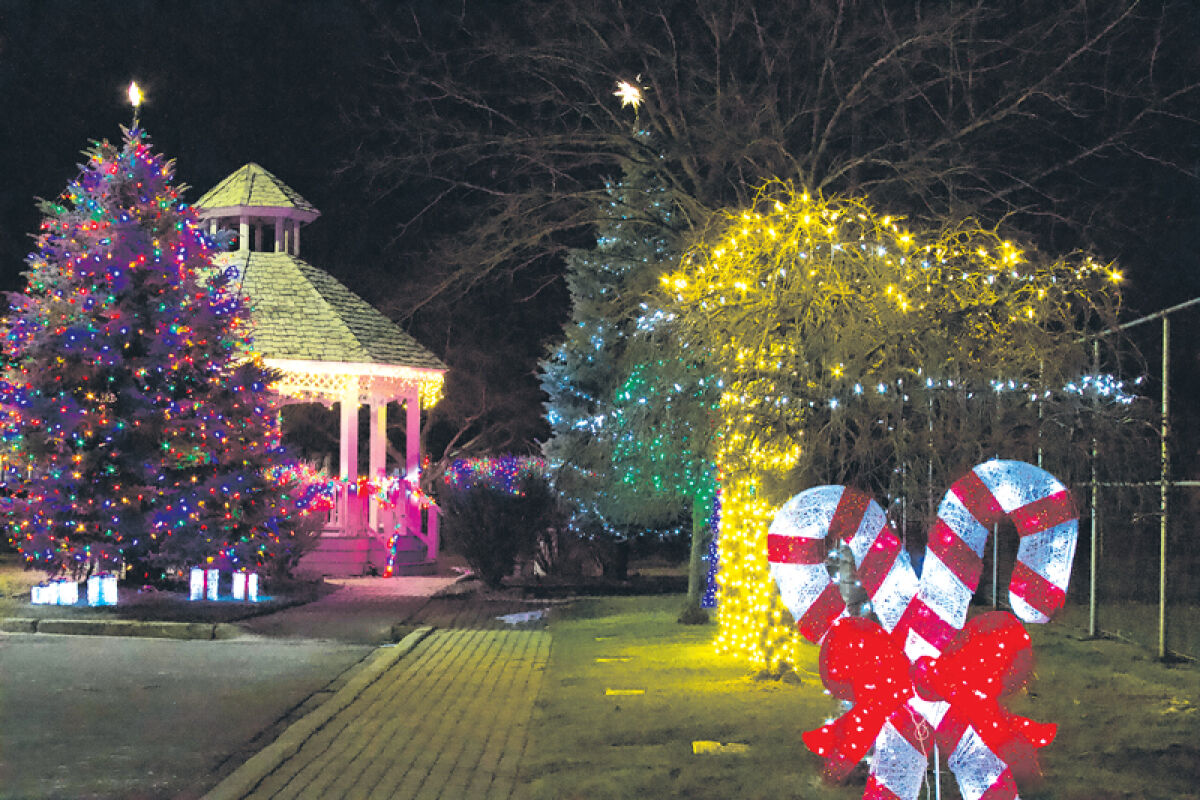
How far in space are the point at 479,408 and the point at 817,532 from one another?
108 feet

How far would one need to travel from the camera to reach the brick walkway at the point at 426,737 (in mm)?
6887

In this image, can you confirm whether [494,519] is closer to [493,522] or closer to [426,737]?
[493,522]

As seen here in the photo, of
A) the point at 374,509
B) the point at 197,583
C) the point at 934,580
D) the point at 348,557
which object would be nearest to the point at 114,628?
the point at 197,583

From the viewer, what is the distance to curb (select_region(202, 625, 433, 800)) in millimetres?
6746

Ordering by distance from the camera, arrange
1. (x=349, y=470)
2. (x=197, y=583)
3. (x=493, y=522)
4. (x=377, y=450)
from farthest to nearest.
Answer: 1. (x=377, y=450)
2. (x=349, y=470)
3. (x=493, y=522)
4. (x=197, y=583)

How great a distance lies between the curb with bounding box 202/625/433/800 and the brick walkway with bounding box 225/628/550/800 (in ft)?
0.17

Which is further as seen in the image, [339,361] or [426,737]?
[339,361]

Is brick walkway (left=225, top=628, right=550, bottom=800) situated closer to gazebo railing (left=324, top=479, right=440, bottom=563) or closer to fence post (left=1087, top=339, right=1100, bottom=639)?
fence post (left=1087, top=339, right=1100, bottom=639)

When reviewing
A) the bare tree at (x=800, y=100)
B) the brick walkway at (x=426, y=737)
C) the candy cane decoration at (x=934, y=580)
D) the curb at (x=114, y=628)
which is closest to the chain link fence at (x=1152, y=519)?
the bare tree at (x=800, y=100)

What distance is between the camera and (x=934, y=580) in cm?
624

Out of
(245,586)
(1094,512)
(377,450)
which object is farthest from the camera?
(377,450)

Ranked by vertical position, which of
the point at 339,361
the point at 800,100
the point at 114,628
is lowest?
the point at 114,628

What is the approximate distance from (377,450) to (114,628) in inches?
444

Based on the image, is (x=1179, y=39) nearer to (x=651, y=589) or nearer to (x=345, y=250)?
(x=651, y=589)
